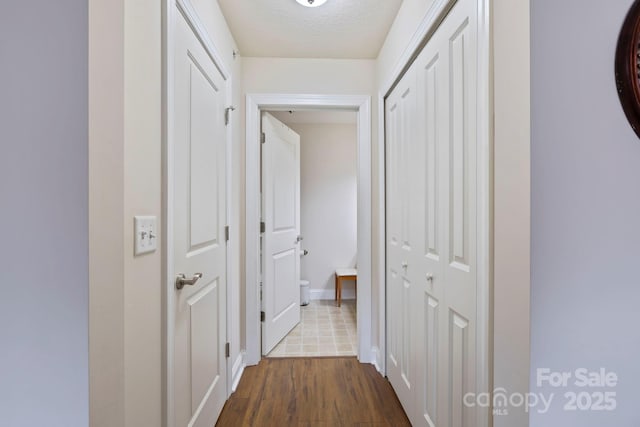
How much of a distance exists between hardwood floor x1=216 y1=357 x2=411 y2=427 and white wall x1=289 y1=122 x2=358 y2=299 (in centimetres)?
179

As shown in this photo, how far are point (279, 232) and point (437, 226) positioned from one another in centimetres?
163

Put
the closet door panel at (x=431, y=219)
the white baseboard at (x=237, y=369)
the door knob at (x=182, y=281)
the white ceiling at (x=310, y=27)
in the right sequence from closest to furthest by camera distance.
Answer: the door knob at (x=182, y=281) < the closet door panel at (x=431, y=219) < the white ceiling at (x=310, y=27) < the white baseboard at (x=237, y=369)

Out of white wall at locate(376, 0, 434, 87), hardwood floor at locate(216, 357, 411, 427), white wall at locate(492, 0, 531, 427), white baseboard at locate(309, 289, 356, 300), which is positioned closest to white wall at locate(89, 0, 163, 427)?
hardwood floor at locate(216, 357, 411, 427)

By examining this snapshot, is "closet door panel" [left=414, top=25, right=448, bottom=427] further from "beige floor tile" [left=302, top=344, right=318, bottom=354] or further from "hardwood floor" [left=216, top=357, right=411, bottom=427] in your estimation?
"beige floor tile" [left=302, top=344, right=318, bottom=354]

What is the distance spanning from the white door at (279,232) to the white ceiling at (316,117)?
74 centimetres

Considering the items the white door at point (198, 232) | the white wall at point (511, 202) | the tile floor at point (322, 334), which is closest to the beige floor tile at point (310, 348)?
the tile floor at point (322, 334)

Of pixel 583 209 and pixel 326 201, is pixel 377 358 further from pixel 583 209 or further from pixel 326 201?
pixel 326 201

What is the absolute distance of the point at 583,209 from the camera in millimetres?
753

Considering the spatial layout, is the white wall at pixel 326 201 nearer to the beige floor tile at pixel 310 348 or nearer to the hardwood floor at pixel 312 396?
the beige floor tile at pixel 310 348

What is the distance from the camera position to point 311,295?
4145 millimetres

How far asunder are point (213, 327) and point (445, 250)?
123cm

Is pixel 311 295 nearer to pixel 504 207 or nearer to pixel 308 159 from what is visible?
pixel 308 159

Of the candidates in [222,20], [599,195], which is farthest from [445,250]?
[222,20]

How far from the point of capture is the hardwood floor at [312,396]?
5.65 feet
